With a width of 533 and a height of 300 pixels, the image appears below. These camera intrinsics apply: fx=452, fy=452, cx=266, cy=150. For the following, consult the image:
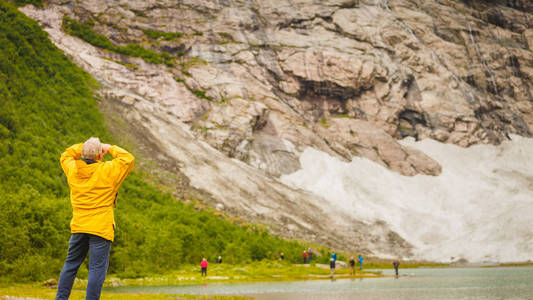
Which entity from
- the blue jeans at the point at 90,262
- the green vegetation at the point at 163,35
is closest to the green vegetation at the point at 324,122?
the green vegetation at the point at 163,35

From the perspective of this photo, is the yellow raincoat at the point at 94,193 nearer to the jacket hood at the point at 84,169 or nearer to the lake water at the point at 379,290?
the jacket hood at the point at 84,169

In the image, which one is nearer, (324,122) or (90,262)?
(90,262)

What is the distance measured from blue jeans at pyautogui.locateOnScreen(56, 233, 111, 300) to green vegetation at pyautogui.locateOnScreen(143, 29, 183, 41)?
296 feet

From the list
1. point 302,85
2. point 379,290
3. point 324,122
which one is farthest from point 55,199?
point 302,85

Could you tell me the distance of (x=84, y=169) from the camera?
598cm

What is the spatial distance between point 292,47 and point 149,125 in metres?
42.6

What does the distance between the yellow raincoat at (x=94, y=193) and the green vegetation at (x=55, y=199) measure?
18109mm

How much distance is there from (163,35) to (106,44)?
12.5m

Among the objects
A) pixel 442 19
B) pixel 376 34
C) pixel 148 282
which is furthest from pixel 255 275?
pixel 442 19

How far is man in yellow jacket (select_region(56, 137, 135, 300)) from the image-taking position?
5.84 m

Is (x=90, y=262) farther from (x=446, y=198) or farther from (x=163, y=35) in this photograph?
(x=163, y=35)

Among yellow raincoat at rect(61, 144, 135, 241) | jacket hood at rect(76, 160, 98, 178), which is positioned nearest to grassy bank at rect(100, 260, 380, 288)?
yellow raincoat at rect(61, 144, 135, 241)

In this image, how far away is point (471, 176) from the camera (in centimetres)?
8756

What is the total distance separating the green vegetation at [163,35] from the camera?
300ft
